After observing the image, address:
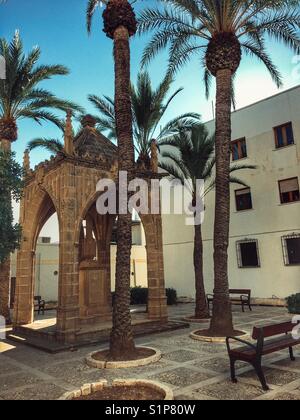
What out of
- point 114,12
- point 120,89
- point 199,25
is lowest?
point 120,89

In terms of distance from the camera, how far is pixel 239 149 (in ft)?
68.9

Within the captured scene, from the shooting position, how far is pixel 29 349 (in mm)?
10273

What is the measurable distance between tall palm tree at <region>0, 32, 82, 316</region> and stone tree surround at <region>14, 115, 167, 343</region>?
168cm

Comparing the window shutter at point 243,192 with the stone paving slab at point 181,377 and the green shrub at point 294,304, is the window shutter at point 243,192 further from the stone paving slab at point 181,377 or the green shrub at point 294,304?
the stone paving slab at point 181,377

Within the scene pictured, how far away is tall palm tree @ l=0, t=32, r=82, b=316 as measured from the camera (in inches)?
595

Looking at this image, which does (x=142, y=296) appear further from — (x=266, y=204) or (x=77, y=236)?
(x=77, y=236)

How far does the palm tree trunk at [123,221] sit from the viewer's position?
814cm

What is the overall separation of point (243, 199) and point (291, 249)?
13.7 ft

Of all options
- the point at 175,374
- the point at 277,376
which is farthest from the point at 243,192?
the point at 175,374

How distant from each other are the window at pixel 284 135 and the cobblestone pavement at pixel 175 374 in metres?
12.8

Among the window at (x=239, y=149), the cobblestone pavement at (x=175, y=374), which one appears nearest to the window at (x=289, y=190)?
the window at (x=239, y=149)
